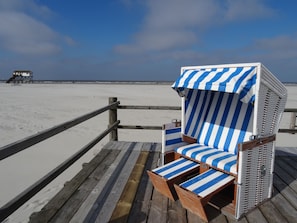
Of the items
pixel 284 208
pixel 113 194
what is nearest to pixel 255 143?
pixel 284 208

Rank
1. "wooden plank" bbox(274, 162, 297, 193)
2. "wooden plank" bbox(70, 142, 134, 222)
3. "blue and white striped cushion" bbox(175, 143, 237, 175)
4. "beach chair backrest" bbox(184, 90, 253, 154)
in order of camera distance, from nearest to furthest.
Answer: "wooden plank" bbox(70, 142, 134, 222), "blue and white striped cushion" bbox(175, 143, 237, 175), "beach chair backrest" bbox(184, 90, 253, 154), "wooden plank" bbox(274, 162, 297, 193)

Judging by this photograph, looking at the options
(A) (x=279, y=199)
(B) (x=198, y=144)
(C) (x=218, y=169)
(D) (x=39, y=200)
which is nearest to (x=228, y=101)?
(B) (x=198, y=144)

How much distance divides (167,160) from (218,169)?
81 centimetres

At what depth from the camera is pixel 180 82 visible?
9.27 ft

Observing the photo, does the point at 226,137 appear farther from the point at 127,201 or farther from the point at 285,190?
the point at 127,201

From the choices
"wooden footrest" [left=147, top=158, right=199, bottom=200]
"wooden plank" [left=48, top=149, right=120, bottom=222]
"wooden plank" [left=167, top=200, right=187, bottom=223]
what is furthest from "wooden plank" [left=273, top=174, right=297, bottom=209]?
"wooden plank" [left=48, top=149, right=120, bottom=222]

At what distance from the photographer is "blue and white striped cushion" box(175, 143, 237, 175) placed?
2.46 metres

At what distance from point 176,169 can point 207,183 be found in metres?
0.49

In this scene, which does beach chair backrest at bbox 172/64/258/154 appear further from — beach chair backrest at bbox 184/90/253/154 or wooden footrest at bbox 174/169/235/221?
wooden footrest at bbox 174/169/235/221

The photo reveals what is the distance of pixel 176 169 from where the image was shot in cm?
278

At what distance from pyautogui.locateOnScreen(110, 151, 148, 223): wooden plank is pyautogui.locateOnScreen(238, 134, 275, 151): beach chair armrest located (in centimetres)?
135

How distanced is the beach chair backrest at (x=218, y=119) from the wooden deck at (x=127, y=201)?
2.66ft

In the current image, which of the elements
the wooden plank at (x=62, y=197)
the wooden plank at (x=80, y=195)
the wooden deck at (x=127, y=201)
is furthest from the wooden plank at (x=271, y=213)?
the wooden plank at (x=62, y=197)

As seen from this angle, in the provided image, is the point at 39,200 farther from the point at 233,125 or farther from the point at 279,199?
the point at 279,199
